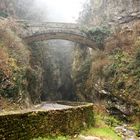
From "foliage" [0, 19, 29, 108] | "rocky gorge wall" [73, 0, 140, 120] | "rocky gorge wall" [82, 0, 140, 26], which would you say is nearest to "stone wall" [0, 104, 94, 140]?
"foliage" [0, 19, 29, 108]

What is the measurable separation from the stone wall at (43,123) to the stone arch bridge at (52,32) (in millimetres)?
20482

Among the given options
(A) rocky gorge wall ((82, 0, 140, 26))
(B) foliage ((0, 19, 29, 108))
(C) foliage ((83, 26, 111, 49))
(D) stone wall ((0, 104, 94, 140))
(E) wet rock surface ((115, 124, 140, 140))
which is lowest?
(E) wet rock surface ((115, 124, 140, 140))

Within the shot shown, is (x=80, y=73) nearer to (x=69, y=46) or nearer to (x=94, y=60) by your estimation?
(x=94, y=60)

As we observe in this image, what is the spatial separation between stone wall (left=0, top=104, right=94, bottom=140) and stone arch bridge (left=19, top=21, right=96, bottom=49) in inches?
806

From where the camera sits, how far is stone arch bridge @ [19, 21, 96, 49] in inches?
1442

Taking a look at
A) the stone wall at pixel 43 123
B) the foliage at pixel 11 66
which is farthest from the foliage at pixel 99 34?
the stone wall at pixel 43 123

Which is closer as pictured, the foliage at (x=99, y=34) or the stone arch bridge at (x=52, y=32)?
the stone arch bridge at (x=52, y=32)

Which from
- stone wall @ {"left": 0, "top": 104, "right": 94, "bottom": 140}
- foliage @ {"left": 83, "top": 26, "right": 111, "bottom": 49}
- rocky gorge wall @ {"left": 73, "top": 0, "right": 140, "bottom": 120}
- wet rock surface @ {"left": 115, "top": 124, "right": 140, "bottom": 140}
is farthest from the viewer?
A: foliage @ {"left": 83, "top": 26, "right": 111, "bottom": 49}

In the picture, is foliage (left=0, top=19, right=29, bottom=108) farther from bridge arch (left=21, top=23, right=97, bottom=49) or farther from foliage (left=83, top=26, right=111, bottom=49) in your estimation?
foliage (left=83, top=26, right=111, bottom=49)

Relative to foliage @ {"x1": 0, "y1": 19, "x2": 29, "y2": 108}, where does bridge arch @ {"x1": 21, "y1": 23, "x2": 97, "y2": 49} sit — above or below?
above

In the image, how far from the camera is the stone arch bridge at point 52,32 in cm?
3662

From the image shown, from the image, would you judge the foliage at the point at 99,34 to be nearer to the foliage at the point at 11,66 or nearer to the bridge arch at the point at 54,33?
the bridge arch at the point at 54,33

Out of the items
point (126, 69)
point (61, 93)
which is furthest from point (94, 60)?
point (61, 93)

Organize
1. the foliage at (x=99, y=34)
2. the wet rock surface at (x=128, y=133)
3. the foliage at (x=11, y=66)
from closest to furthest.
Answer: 1. the wet rock surface at (x=128, y=133)
2. the foliage at (x=11, y=66)
3. the foliage at (x=99, y=34)
